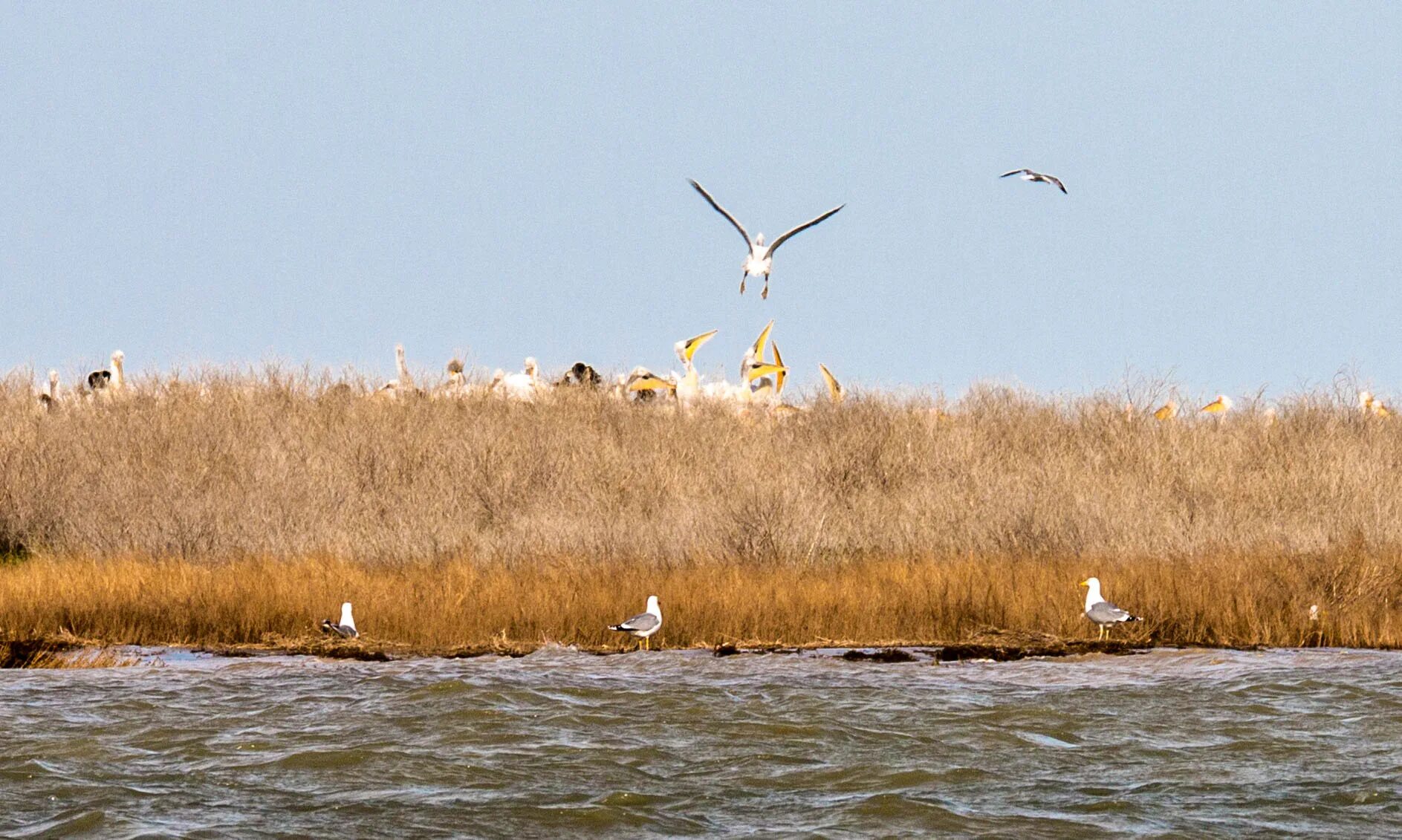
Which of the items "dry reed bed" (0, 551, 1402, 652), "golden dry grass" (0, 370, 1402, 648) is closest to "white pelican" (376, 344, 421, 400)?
"golden dry grass" (0, 370, 1402, 648)

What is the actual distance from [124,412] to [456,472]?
514 cm

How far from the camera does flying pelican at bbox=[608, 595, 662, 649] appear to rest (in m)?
12.0

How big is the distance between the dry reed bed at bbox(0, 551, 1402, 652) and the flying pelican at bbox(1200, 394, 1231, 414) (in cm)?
812

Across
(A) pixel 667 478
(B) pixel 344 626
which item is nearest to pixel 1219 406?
(A) pixel 667 478

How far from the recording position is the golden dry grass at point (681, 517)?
12.9 m

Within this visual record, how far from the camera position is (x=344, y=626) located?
1234cm

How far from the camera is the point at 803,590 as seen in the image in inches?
531

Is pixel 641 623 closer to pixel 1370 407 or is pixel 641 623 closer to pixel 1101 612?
pixel 1101 612

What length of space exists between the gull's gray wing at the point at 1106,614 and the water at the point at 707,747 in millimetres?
302

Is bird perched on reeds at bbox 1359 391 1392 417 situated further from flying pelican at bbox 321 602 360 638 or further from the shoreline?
flying pelican at bbox 321 602 360 638

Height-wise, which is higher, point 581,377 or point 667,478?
point 581,377

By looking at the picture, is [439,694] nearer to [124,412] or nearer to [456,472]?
[456,472]

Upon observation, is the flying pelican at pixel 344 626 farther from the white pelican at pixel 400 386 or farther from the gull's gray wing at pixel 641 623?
the white pelican at pixel 400 386

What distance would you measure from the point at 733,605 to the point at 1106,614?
9.34 feet
